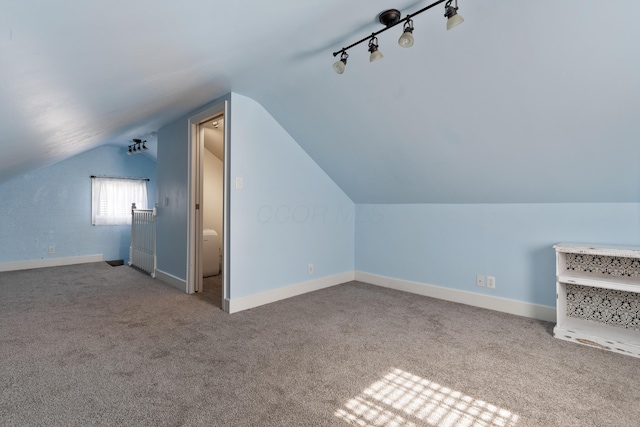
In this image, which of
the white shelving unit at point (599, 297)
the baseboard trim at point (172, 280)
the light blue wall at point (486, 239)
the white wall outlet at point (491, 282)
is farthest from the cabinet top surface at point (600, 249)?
the baseboard trim at point (172, 280)

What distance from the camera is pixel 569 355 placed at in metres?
2.17

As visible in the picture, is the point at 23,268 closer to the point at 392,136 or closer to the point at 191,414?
the point at 191,414

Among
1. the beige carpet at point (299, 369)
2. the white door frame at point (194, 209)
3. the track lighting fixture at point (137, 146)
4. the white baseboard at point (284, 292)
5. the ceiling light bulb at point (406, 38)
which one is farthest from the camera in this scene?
the track lighting fixture at point (137, 146)

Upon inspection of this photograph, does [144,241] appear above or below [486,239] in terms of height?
below

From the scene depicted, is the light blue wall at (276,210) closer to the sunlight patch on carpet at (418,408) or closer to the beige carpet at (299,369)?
the beige carpet at (299,369)

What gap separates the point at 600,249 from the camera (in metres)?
2.32

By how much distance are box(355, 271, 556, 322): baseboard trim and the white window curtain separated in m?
4.88

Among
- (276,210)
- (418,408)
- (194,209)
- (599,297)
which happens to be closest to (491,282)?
(599,297)

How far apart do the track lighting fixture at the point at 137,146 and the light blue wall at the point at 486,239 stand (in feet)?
13.2

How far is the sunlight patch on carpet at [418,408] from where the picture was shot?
1512 mm

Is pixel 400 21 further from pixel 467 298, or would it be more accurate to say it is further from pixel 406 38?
pixel 467 298

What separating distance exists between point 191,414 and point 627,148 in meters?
3.17

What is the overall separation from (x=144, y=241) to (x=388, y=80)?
4.47 metres

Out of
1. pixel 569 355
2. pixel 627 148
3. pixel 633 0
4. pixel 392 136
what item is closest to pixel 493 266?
pixel 569 355
